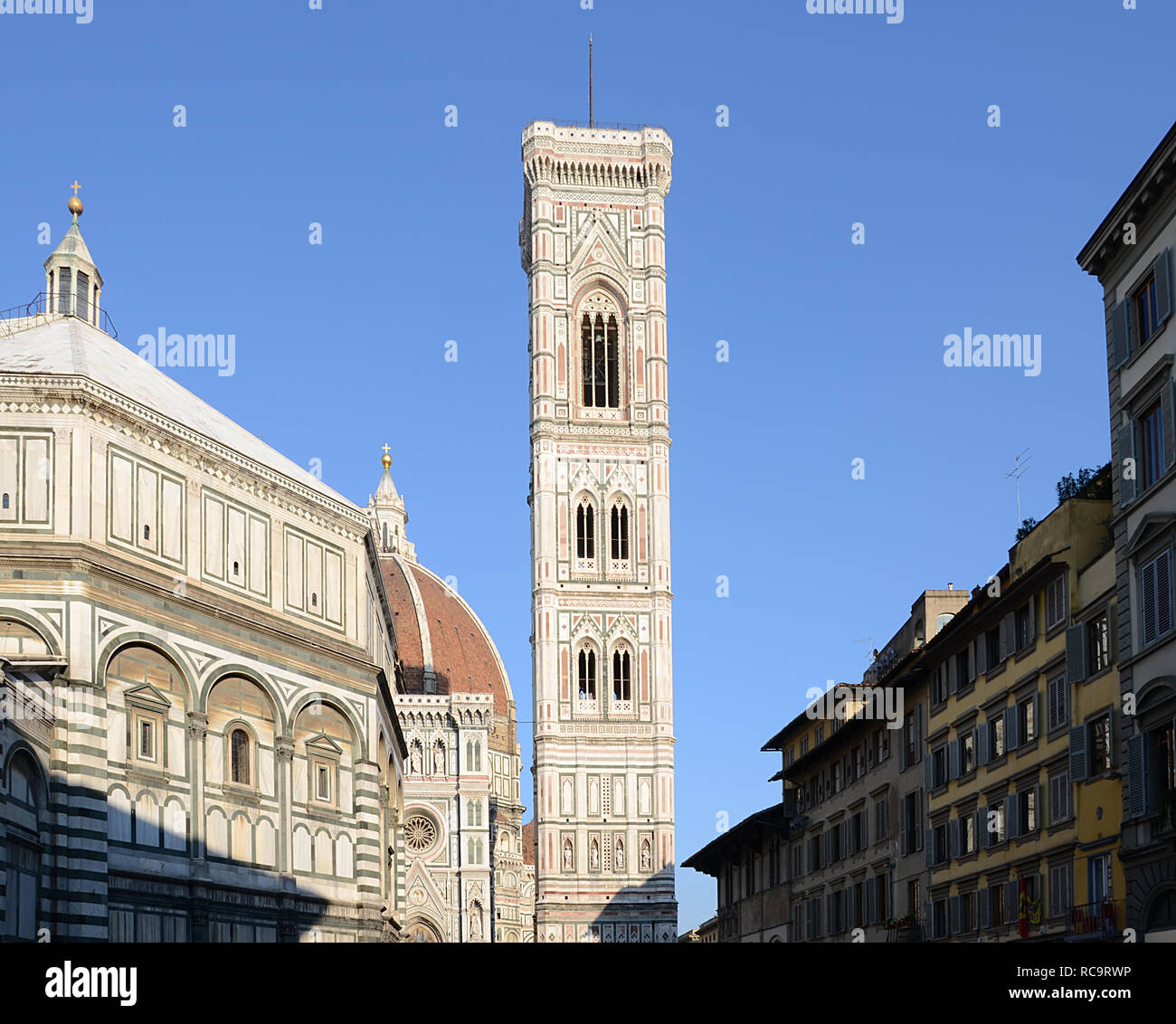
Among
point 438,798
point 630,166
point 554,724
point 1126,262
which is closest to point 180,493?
point 1126,262

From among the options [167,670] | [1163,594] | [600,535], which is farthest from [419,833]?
[1163,594]

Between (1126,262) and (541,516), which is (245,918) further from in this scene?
(541,516)

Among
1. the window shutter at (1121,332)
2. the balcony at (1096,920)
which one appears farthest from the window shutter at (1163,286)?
the balcony at (1096,920)

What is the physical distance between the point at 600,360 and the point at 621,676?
21801mm

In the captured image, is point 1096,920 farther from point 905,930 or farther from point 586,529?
point 586,529

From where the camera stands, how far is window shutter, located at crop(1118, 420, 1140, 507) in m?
35.2

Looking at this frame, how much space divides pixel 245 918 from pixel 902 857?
74.1ft

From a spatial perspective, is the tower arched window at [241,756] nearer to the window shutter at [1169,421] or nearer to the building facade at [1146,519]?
the building facade at [1146,519]

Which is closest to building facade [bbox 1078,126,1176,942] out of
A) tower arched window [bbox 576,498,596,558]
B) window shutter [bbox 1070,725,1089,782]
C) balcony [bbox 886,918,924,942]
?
window shutter [bbox 1070,725,1089,782]

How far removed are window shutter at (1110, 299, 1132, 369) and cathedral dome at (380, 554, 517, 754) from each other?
476 feet

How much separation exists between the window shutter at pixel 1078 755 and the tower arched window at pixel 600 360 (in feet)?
258

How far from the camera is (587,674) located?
4405 inches
